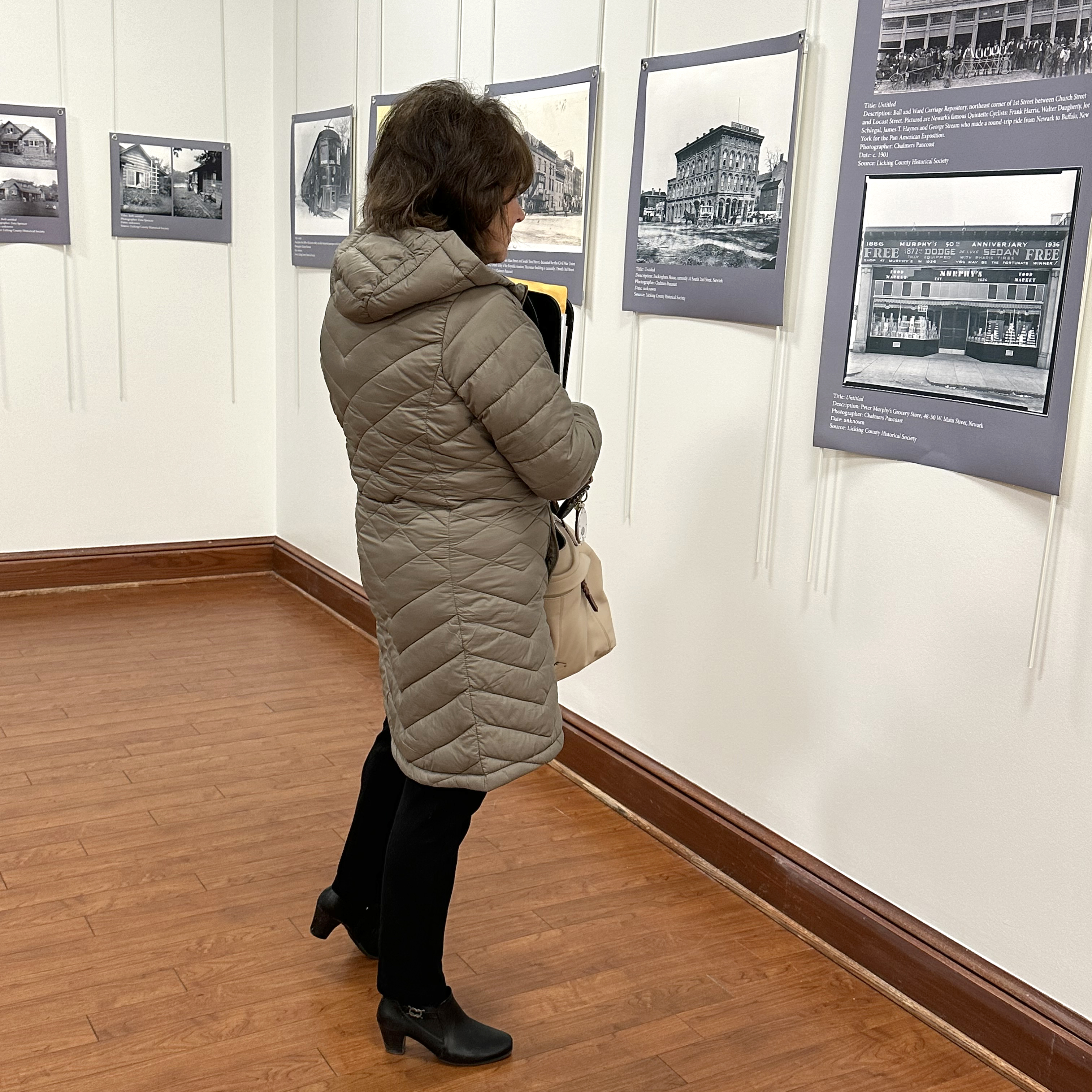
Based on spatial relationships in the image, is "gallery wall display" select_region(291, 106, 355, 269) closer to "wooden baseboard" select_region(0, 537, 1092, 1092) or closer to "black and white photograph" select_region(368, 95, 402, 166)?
"black and white photograph" select_region(368, 95, 402, 166)

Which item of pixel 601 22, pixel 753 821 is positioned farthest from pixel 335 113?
pixel 753 821

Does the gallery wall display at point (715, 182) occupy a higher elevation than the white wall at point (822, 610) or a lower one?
higher

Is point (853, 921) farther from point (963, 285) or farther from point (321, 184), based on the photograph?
point (321, 184)

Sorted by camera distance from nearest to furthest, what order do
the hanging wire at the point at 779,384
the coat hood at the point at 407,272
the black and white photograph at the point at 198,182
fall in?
the coat hood at the point at 407,272 → the hanging wire at the point at 779,384 → the black and white photograph at the point at 198,182

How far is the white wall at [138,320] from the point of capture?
192 inches

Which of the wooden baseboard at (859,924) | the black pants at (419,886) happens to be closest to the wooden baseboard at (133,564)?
the wooden baseboard at (859,924)

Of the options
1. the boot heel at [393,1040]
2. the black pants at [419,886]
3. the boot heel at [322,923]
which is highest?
the black pants at [419,886]

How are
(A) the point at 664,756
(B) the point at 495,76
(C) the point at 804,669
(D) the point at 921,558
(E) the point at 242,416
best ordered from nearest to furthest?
1. (D) the point at 921,558
2. (C) the point at 804,669
3. (A) the point at 664,756
4. (B) the point at 495,76
5. (E) the point at 242,416

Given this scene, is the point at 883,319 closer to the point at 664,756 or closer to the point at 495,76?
the point at 664,756

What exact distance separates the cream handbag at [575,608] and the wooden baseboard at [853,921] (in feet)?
2.72

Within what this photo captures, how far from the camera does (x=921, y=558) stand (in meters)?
2.38

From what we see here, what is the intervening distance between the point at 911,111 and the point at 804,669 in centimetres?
114

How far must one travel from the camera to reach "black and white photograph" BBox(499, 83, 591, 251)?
3273 millimetres

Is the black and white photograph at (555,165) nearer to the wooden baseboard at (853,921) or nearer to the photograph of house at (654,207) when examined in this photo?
the photograph of house at (654,207)
